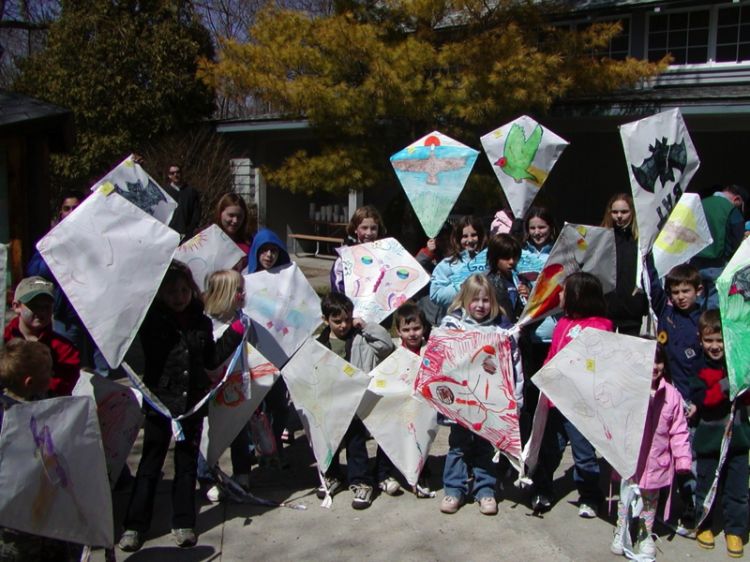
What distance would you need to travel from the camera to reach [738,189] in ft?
25.1

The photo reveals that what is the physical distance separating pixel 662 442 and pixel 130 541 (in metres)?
2.67

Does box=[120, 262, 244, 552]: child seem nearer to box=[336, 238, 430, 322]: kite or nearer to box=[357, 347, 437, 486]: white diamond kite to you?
box=[357, 347, 437, 486]: white diamond kite

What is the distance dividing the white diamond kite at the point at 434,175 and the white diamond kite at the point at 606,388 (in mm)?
2183

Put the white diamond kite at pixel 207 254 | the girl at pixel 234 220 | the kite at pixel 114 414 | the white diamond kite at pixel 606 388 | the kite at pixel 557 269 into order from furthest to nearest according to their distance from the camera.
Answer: the girl at pixel 234 220 < the white diamond kite at pixel 207 254 < the kite at pixel 557 269 < the kite at pixel 114 414 < the white diamond kite at pixel 606 388

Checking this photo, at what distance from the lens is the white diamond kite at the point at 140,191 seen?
551 cm

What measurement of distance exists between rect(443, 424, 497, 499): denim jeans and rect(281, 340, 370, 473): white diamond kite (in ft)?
1.97

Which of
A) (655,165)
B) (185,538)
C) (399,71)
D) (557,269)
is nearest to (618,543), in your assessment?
(557,269)

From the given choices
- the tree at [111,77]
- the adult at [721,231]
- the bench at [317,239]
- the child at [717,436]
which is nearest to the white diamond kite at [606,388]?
the child at [717,436]

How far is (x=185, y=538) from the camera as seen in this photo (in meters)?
4.09

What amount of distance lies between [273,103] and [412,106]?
1.89m

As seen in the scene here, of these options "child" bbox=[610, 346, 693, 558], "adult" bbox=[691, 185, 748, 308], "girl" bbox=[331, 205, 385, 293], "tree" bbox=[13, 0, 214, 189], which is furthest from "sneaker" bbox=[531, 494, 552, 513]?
"tree" bbox=[13, 0, 214, 189]

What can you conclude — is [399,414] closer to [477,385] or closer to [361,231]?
[477,385]

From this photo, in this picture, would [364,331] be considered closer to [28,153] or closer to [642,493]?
[642,493]

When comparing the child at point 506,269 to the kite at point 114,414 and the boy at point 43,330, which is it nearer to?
the kite at point 114,414
